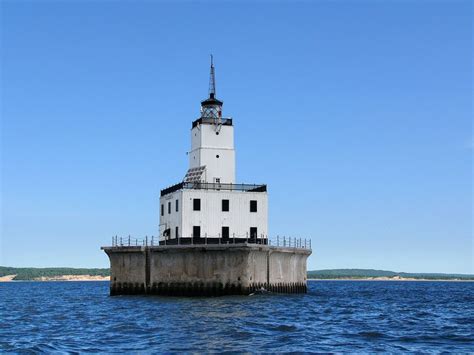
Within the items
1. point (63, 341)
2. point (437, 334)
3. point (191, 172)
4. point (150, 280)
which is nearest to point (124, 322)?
point (63, 341)

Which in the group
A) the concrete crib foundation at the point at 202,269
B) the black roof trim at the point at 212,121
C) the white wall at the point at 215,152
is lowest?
the concrete crib foundation at the point at 202,269

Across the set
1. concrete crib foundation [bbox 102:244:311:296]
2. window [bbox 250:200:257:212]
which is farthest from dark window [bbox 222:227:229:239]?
concrete crib foundation [bbox 102:244:311:296]

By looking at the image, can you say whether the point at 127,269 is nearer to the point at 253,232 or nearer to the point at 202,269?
the point at 202,269

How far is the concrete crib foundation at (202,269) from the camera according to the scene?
192 feet

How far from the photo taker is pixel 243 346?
3133cm

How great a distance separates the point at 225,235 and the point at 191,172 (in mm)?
8421

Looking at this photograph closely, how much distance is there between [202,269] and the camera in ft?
194

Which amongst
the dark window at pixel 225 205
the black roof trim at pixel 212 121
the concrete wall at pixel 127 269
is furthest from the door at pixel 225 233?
the black roof trim at pixel 212 121

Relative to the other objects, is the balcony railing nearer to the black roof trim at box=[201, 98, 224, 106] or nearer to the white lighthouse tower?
the white lighthouse tower

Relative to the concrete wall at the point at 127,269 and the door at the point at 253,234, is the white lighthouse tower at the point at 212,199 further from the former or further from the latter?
the concrete wall at the point at 127,269

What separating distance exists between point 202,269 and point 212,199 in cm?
859

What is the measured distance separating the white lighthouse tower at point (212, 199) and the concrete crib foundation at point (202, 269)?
12.6 ft

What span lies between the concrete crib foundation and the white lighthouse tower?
3840mm

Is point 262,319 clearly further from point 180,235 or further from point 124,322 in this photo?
point 180,235
